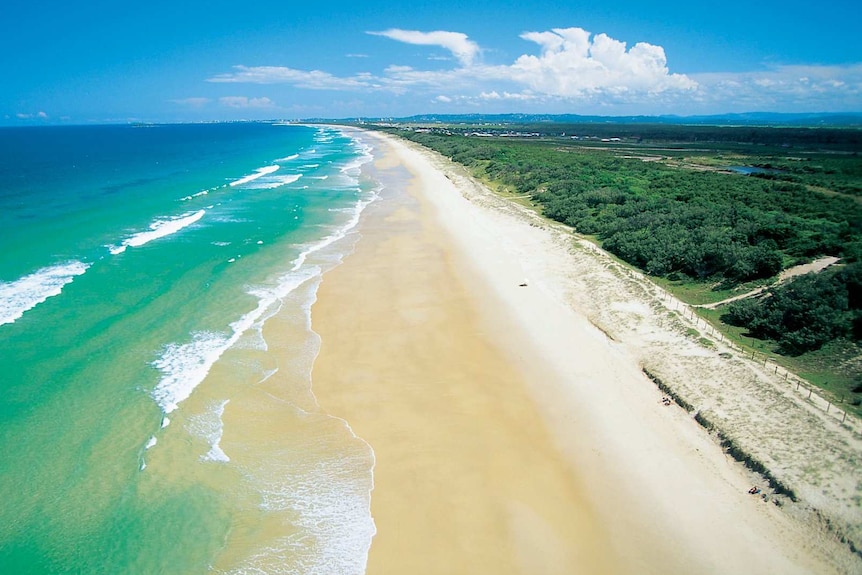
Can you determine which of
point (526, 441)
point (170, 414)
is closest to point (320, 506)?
point (526, 441)

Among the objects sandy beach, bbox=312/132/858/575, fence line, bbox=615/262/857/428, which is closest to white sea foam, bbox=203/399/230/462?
sandy beach, bbox=312/132/858/575

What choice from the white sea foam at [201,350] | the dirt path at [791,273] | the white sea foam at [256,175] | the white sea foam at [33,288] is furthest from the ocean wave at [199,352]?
the white sea foam at [256,175]

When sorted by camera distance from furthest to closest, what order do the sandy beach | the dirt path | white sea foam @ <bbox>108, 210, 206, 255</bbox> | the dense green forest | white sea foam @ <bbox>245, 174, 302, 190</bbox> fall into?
white sea foam @ <bbox>245, 174, 302, 190</bbox> < white sea foam @ <bbox>108, 210, 206, 255</bbox> < the dirt path < the dense green forest < the sandy beach

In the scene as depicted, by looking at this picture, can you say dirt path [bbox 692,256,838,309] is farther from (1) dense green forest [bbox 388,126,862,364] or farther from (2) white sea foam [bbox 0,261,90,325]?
(2) white sea foam [bbox 0,261,90,325]

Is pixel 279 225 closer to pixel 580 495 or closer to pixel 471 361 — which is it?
pixel 471 361

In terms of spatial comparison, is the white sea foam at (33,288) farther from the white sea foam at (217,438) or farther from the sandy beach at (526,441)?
the sandy beach at (526,441)

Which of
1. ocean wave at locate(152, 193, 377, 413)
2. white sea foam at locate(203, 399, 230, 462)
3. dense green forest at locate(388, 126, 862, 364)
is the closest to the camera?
white sea foam at locate(203, 399, 230, 462)

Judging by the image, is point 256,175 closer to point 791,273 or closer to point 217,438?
point 217,438
